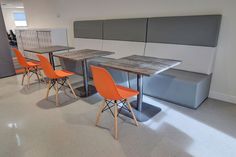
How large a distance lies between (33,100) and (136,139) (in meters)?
1.95

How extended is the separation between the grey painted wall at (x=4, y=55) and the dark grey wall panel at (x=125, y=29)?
2365 millimetres

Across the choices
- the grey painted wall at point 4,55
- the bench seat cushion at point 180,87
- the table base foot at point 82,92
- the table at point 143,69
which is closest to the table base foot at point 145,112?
the table at point 143,69

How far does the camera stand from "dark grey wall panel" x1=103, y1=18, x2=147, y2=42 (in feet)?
10.5

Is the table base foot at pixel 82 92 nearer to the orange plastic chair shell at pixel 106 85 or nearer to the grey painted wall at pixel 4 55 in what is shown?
the orange plastic chair shell at pixel 106 85

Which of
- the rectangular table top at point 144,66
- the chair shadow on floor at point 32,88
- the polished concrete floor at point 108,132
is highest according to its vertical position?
the rectangular table top at point 144,66

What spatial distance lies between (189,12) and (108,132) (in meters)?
2.24

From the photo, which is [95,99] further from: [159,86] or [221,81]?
[221,81]

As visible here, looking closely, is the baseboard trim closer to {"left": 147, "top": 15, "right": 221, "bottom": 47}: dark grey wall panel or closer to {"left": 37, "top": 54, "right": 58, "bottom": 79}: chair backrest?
{"left": 147, "top": 15, "right": 221, "bottom": 47}: dark grey wall panel

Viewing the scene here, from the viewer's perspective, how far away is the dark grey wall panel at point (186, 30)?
2.41m

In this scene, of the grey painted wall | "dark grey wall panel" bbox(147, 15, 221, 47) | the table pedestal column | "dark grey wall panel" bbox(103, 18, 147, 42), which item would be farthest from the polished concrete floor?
the grey painted wall

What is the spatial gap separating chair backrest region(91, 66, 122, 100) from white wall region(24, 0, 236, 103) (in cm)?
182

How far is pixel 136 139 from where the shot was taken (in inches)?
72.4

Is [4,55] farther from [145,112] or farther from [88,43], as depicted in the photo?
[145,112]

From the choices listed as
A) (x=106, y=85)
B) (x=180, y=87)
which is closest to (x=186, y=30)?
(x=180, y=87)
